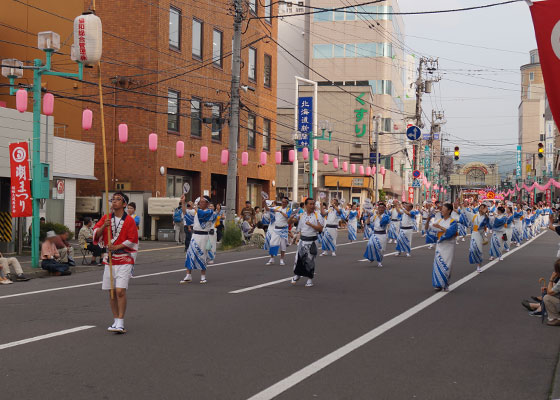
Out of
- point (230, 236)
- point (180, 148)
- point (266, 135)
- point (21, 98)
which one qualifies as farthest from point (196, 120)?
point (21, 98)

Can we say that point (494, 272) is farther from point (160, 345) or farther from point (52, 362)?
point (52, 362)

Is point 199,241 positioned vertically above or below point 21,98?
below

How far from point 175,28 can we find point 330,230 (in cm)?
1414

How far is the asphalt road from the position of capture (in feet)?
20.2

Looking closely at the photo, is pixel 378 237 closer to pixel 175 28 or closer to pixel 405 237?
pixel 405 237

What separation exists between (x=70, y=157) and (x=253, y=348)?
854 inches

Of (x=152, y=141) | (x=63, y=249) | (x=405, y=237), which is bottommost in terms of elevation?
(x=63, y=249)

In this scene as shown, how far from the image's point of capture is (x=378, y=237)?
1877 cm

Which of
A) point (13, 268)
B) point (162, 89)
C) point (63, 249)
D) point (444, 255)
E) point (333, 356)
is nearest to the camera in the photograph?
point (333, 356)

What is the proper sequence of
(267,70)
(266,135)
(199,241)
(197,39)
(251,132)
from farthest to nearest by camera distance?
(267,70) → (266,135) → (251,132) → (197,39) → (199,241)

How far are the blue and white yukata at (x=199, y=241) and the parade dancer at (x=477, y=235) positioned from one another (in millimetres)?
7418

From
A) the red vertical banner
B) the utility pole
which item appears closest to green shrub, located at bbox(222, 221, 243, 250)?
the utility pole

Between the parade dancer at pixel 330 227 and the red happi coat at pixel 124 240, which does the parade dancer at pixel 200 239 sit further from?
the parade dancer at pixel 330 227

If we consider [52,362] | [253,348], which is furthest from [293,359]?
[52,362]
